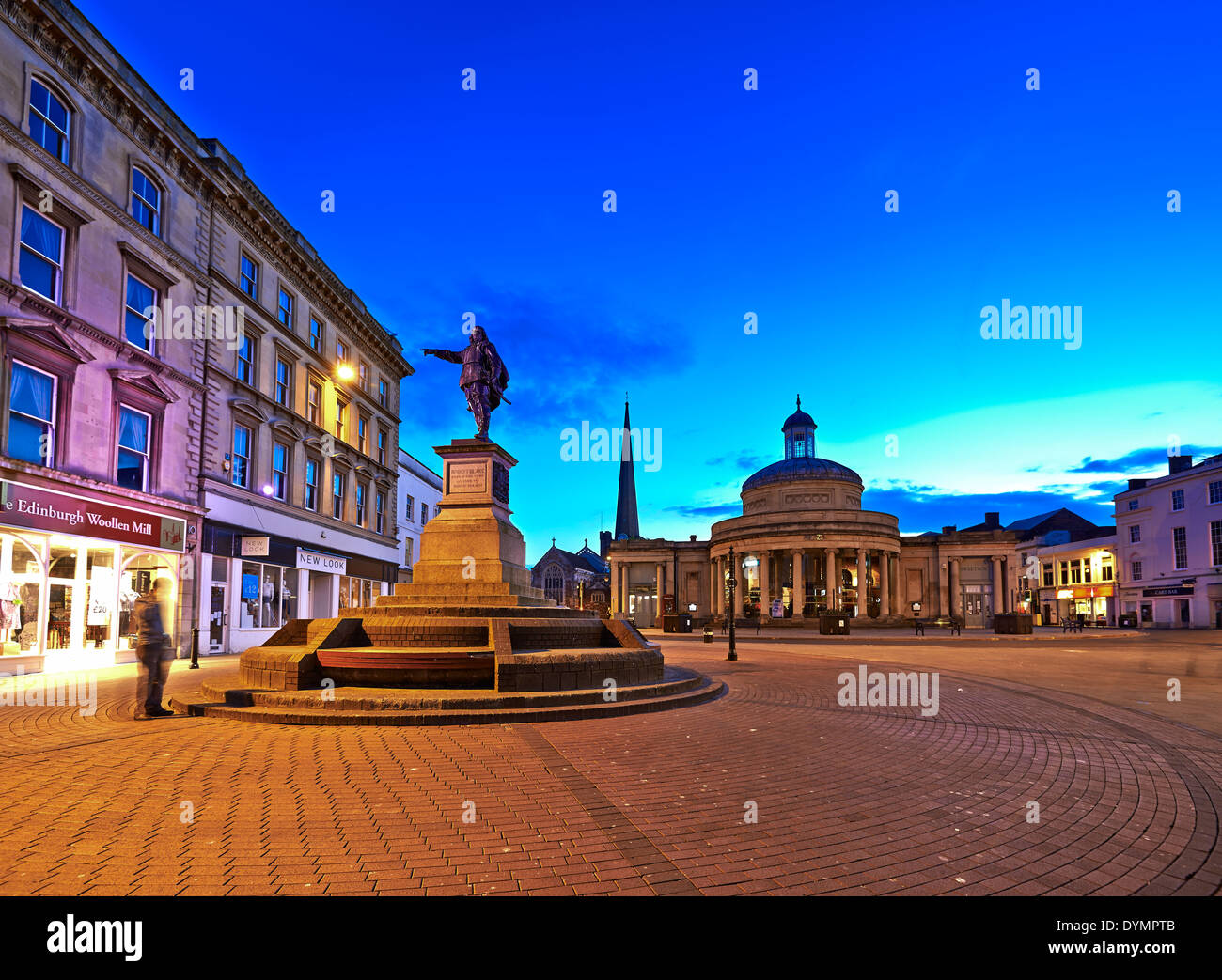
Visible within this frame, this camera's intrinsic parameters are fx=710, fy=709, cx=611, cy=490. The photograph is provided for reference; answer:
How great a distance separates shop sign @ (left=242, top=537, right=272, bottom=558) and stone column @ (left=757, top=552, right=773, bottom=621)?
162 ft

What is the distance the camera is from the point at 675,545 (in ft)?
263

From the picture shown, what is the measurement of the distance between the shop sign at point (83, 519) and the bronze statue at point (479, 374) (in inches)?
352

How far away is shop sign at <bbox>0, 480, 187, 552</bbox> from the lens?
49.4 feet

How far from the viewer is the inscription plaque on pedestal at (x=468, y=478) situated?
52.0 ft

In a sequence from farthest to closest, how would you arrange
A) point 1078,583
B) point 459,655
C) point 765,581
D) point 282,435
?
point 1078,583 < point 765,581 < point 282,435 < point 459,655

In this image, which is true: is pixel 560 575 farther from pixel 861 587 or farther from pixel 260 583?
pixel 260 583

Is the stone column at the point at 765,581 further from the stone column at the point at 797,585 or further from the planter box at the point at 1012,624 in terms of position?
the planter box at the point at 1012,624

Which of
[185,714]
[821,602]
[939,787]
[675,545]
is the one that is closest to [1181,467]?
[821,602]

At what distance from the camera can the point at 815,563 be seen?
240ft

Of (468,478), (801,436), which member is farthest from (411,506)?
(801,436)

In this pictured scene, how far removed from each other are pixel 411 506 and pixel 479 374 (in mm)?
29303

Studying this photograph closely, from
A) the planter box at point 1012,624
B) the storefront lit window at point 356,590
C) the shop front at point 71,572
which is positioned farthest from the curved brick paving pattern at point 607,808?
the planter box at point 1012,624

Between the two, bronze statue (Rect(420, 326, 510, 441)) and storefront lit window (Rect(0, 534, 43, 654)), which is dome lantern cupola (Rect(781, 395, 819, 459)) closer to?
bronze statue (Rect(420, 326, 510, 441))
